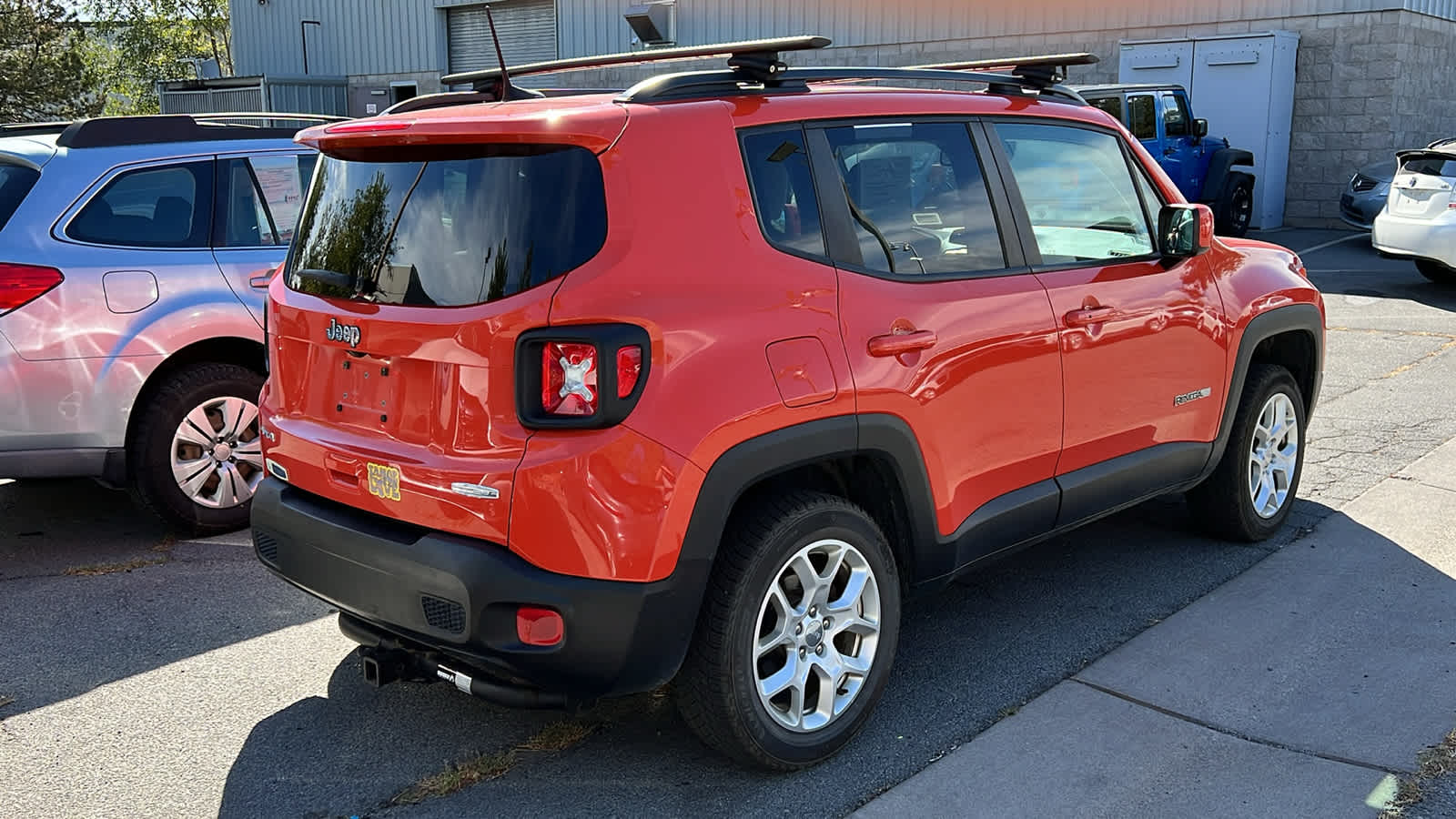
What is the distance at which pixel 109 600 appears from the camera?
484 cm

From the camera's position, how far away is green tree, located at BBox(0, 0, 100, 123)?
27.3m

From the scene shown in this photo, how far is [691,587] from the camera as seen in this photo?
123 inches

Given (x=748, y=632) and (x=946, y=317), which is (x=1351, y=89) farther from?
(x=748, y=632)

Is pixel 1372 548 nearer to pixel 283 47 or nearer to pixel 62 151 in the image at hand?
pixel 62 151

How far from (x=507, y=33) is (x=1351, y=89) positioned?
55.6 feet

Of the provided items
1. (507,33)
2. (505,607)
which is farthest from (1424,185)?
(507,33)

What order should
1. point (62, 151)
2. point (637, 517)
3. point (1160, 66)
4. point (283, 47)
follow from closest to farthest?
1. point (637, 517)
2. point (62, 151)
3. point (1160, 66)
4. point (283, 47)

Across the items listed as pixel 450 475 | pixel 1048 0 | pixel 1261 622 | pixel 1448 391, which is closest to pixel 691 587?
pixel 450 475

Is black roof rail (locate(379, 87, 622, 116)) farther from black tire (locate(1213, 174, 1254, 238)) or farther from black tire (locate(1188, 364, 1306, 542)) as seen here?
black tire (locate(1213, 174, 1254, 238))

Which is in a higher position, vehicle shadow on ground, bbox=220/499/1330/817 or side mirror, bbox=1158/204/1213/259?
side mirror, bbox=1158/204/1213/259

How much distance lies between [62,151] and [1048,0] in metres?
17.4

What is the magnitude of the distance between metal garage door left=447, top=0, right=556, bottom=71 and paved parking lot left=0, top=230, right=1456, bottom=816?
22.4 m

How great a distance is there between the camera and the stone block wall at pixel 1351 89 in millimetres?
17312

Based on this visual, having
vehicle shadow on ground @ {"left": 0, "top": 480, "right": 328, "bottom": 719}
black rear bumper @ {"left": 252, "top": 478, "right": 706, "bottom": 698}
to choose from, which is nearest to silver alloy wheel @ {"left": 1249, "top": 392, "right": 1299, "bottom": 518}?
black rear bumper @ {"left": 252, "top": 478, "right": 706, "bottom": 698}
